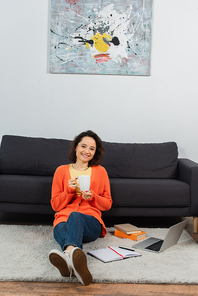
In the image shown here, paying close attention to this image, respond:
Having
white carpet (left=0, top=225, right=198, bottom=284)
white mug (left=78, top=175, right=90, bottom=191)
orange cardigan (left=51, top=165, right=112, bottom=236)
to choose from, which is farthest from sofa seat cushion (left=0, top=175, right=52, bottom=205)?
white mug (left=78, top=175, right=90, bottom=191)

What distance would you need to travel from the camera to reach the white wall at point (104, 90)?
3.33 m

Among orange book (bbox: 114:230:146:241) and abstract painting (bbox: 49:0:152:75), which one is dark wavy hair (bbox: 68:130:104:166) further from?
abstract painting (bbox: 49:0:152:75)

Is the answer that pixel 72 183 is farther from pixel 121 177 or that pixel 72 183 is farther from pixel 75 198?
pixel 121 177

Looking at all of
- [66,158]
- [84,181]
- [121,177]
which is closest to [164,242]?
[84,181]

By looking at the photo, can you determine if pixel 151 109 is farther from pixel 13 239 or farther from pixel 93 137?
pixel 13 239

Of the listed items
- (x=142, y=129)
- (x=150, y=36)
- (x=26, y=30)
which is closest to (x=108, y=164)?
(x=142, y=129)

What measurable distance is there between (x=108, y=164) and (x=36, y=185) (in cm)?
76

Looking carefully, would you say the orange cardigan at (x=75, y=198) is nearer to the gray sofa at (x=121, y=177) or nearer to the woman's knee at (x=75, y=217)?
the woman's knee at (x=75, y=217)

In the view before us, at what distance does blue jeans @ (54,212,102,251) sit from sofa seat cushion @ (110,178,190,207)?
0.49 m

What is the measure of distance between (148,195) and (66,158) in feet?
2.96

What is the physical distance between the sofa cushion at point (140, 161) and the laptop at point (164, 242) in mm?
853

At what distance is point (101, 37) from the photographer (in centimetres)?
329

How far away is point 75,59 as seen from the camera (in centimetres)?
332

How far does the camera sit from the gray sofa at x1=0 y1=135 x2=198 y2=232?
2.56 meters
